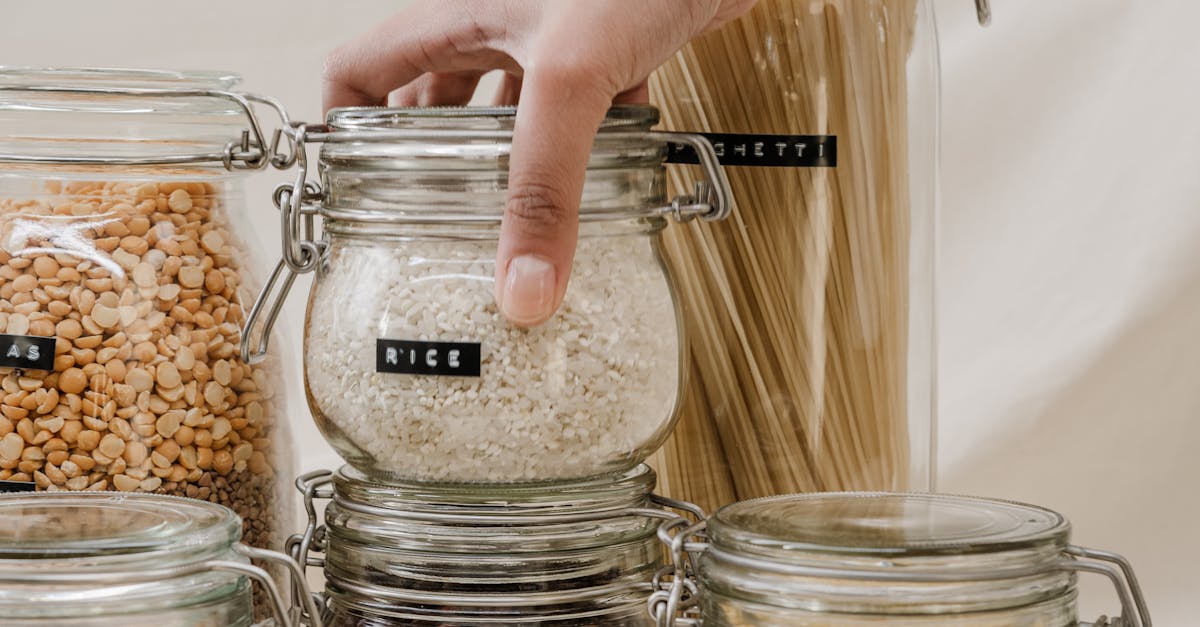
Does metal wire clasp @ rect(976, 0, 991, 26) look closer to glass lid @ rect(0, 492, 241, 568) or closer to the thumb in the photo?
the thumb

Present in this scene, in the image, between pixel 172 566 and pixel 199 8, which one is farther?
pixel 199 8

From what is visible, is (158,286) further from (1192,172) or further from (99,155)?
(1192,172)

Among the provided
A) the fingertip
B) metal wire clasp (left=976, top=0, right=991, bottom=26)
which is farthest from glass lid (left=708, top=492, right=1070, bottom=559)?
metal wire clasp (left=976, top=0, right=991, bottom=26)

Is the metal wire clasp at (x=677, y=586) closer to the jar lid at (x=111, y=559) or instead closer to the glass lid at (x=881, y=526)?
the glass lid at (x=881, y=526)

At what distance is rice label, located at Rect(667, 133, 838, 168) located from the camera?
2.55 ft

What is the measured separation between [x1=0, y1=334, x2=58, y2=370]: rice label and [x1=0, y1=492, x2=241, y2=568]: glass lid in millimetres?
82

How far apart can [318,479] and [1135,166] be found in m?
0.69

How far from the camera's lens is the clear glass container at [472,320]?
637 mm

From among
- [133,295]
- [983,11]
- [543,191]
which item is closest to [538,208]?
[543,191]

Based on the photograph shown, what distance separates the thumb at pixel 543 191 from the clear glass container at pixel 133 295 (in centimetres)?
20

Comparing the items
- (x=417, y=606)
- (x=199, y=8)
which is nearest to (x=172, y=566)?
(x=417, y=606)

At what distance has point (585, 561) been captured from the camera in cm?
67

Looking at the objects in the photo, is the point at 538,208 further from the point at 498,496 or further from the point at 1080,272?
the point at 1080,272

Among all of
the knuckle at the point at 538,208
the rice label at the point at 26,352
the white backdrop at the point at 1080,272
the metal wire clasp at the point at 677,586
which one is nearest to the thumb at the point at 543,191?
the knuckle at the point at 538,208
